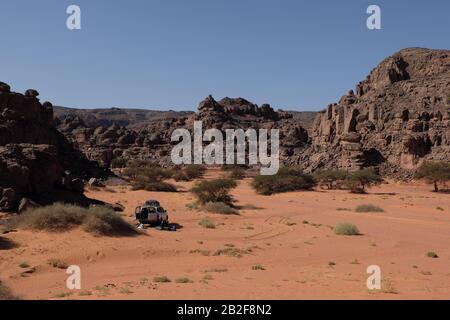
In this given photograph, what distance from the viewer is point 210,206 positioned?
1125 inches

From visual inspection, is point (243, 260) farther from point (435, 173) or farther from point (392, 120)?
point (392, 120)

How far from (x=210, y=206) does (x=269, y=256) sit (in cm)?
1333

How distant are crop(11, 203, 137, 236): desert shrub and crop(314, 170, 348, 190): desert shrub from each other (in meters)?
36.9

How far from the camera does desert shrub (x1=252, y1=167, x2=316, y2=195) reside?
4662 cm

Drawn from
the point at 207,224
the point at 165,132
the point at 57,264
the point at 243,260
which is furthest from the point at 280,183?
the point at 165,132

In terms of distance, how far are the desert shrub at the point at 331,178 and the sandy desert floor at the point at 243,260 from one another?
24.6m

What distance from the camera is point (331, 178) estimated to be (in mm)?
51406

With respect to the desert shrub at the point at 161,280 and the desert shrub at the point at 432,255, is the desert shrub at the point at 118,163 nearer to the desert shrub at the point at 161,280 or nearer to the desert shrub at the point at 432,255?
the desert shrub at the point at 432,255

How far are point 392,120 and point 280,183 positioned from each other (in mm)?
26990

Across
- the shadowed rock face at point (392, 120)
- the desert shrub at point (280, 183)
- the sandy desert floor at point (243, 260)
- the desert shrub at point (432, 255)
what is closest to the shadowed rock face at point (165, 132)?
the shadowed rock face at point (392, 120)

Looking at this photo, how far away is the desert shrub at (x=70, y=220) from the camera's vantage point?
16828mm

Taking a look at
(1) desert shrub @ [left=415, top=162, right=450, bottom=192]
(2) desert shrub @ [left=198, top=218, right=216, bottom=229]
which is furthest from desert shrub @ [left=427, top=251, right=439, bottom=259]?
(1) desert shrub @ [left=415, top=162, right=450, bottom=192]

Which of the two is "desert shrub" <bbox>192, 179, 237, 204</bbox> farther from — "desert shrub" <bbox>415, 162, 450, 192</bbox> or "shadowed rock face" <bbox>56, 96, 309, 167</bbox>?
"shadowed rock face" <bbox>56, 96, 309, 167</bbox>
